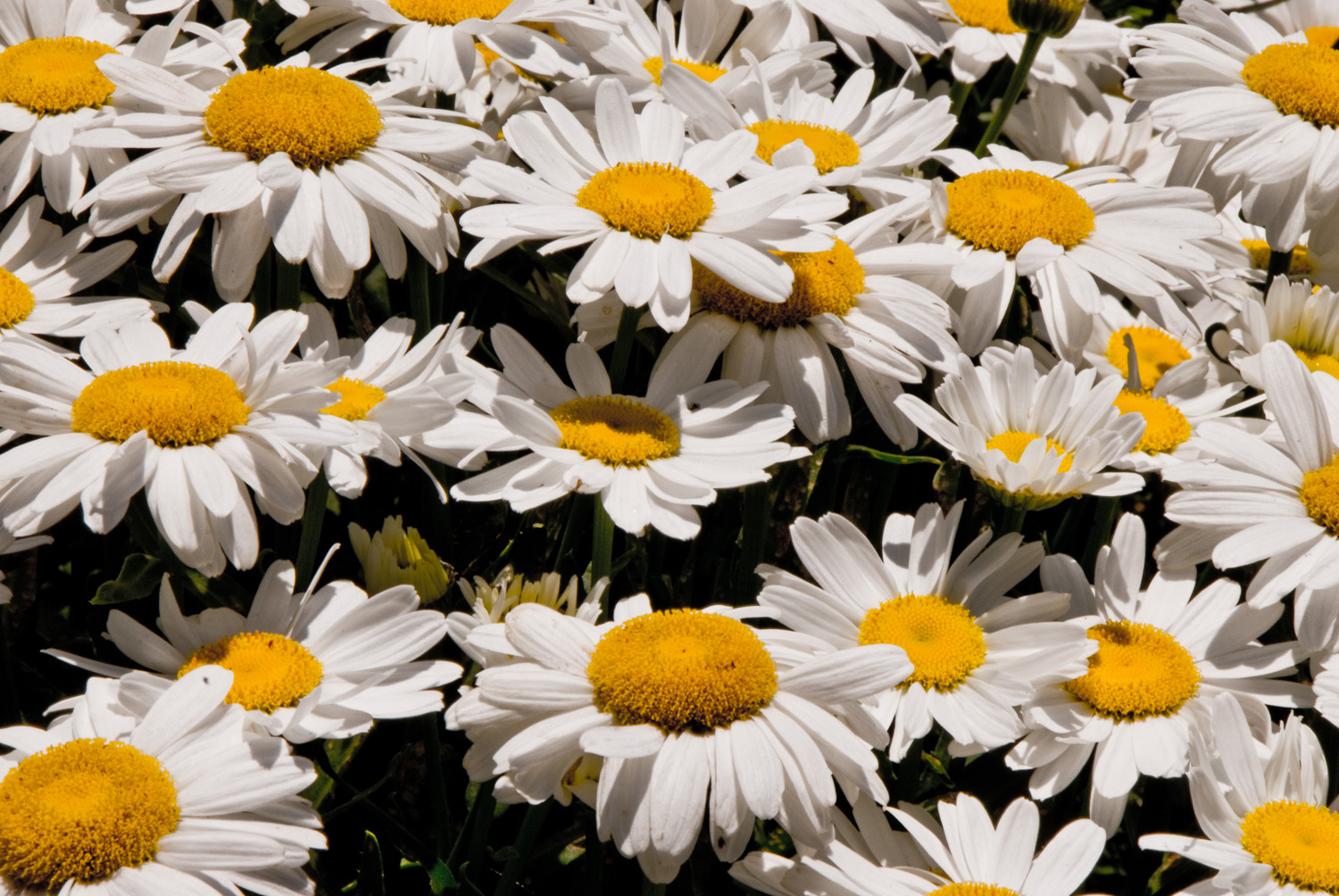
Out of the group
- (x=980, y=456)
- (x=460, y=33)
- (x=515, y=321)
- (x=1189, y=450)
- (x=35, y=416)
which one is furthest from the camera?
(x=515, y=321)

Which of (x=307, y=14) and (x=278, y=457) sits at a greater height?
(x=307, y=14)

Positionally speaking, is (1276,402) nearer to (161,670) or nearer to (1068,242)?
(1068,242)

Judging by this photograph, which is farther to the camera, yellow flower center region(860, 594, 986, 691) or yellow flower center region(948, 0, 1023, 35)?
yellow flower center region(948, 0, 1023, 35)

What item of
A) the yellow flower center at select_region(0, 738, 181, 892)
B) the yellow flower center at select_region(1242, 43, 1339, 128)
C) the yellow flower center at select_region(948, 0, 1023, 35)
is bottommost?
the yellow flower center at select_region(0, 738, 181, 892)

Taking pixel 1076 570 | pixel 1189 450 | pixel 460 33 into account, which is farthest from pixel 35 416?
pixel 1189 450

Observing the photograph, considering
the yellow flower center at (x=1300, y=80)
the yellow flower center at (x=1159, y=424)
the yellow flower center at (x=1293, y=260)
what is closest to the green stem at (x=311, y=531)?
the yellow flower center at (x=1159, y=424)

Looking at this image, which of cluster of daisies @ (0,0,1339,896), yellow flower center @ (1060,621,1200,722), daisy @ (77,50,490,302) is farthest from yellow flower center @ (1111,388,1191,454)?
daisy @ (77,50,490,302)

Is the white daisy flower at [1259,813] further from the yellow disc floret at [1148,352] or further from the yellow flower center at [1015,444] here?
the yellow disc floret at [1148,352]

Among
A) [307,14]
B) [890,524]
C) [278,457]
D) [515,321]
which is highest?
[307,14]

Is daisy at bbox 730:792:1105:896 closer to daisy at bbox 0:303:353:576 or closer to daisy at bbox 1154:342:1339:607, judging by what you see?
daisy at bbox 1154:342:1339:607
